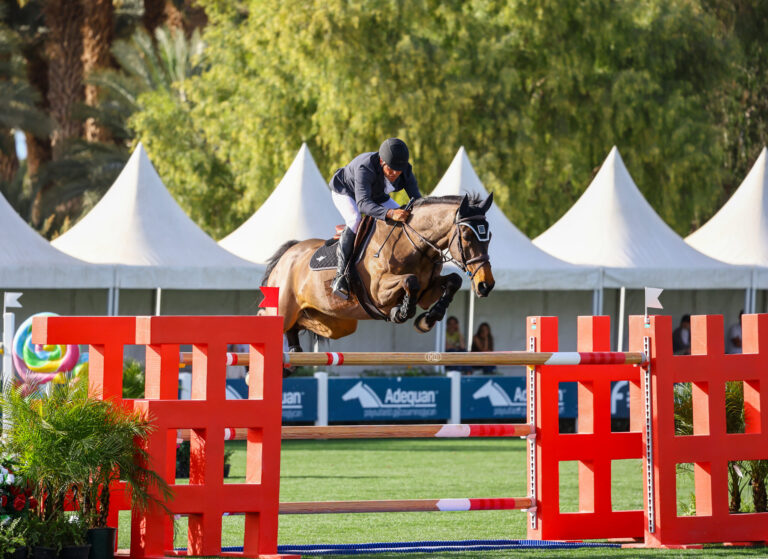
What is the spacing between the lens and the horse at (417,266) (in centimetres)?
696

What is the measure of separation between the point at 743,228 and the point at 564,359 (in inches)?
573

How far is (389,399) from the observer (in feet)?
55.3

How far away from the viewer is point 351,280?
7695 millimetres

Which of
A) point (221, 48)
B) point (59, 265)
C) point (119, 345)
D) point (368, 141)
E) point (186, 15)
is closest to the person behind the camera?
point (119, 345)

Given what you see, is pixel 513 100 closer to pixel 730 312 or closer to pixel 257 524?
pixel 730 312

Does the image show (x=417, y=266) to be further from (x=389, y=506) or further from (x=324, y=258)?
(x=389, y=506)

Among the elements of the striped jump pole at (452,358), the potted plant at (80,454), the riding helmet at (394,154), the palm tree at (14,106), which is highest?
the palm tree at (14,106)

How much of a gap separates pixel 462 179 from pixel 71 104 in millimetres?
17871

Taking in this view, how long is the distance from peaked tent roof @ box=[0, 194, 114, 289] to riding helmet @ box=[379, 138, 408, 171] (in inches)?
373

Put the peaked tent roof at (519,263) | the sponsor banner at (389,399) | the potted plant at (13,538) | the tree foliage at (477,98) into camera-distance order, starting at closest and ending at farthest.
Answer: the potted plant at (13,538)
the sponsor banner at (389,399)
the peaked tent roof at (519,263)
the tree foliage at (477,98)

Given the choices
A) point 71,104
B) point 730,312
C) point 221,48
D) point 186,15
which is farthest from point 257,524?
point 186,15

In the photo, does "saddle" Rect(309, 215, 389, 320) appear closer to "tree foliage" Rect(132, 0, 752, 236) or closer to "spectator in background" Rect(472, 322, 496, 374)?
"spectator in background" Rect(472, 322, 496, 374)

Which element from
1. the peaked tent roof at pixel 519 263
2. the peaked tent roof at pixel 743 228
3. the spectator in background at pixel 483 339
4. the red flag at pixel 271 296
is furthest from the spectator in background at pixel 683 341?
the red flag at pixel 271 296

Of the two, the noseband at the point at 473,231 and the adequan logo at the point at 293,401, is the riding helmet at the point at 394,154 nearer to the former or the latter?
the noseband at the point at 473,231
